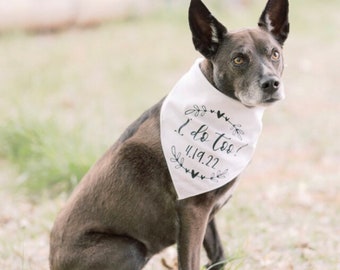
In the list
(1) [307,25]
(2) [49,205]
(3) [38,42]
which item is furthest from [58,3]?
(2) [49,205]

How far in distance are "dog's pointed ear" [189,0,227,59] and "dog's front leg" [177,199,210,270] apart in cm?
81

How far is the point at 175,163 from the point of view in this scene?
3.49m

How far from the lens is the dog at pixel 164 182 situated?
344 centimetres

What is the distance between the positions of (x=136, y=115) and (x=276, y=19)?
14.7 ft

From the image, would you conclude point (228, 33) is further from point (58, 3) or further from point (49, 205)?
point (58, 3)

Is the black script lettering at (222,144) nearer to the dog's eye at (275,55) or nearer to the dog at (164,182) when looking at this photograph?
the dog at (164,182)

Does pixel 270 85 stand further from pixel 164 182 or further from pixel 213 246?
pixel 213 246

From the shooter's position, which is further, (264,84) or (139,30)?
(139,30)

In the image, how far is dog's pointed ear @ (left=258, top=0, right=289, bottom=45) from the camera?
3641 mm

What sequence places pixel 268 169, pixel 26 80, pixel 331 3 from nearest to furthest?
pixel 268 169 → pixel 26 80 → pixel 331 3

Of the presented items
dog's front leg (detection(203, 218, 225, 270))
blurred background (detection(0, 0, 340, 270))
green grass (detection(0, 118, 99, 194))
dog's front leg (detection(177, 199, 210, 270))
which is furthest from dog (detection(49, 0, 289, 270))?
green grass (detection(0, 118, 99, 194))

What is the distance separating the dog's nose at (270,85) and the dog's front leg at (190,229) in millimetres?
681

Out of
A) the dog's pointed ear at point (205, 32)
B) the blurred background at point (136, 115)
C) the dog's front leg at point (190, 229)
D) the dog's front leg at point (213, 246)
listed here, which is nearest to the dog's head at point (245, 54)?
the dog's pointed ear at point (205, 32)

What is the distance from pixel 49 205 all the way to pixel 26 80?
3.49 meters
